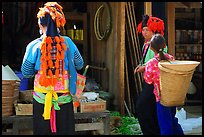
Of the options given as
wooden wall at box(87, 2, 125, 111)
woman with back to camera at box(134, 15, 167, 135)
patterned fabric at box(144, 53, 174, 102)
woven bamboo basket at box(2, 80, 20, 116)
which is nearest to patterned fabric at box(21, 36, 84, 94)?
woven bamboo basket at box(2, 80, 20, 116)

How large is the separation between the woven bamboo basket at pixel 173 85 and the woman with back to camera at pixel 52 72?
3.30 feet

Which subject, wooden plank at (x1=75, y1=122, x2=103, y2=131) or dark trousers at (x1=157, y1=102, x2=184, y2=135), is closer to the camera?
dark trousers at (x1=157, y1=102, x2=184, y2=135)

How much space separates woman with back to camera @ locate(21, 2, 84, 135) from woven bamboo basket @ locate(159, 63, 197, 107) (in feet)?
3.30

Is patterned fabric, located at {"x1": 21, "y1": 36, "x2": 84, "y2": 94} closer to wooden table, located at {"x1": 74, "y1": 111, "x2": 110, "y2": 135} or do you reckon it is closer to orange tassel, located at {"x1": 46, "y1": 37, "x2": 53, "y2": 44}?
orange tassel, located at {"x1": 46, "y1": 37, "x2": 53, "y2": 44}

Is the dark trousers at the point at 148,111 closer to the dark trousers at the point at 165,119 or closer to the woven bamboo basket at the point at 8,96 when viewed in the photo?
the dark trousers at the point at 165,119

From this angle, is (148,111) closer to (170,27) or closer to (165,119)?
(165,119)

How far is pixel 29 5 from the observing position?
30.5 feet

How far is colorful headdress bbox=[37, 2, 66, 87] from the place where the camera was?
3.58 meters

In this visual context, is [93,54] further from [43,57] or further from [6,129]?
[43,57]

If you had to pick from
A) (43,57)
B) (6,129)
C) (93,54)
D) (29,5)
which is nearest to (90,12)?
(93,54)

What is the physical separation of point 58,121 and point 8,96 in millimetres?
925

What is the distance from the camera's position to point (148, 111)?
14.8ft

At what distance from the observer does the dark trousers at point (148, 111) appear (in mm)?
4465

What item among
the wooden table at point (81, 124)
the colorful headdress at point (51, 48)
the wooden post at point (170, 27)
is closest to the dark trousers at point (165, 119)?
the wooden table at point (81, 124)
